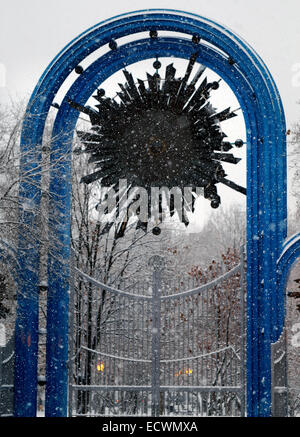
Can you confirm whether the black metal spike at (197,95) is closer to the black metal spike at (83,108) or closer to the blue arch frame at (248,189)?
the blue arch frame at (248,189)

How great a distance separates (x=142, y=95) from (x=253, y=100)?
129 centimetres

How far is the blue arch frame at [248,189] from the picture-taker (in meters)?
6.97

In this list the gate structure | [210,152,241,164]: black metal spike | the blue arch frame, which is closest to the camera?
the blue arch frame

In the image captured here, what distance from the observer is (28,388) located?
7.03 meters

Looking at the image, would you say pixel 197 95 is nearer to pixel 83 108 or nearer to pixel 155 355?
pixel 83 108

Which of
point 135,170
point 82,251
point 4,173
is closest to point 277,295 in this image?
point 135,170

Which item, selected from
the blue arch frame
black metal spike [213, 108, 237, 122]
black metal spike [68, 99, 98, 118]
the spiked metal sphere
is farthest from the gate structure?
black metal spike [68, 99, 98, 118]

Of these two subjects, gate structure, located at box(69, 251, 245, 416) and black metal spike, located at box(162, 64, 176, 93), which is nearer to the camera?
gate structure, located at box(69, 251, 245, 416)

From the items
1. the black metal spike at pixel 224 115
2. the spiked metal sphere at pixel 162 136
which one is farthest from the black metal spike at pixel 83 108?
the black metal spike at pixel 224 115

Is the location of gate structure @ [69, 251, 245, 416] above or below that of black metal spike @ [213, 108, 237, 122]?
below

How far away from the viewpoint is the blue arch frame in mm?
6973

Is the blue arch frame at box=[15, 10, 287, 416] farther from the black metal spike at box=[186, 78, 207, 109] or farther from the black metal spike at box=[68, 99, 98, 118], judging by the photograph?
the black metal spike at box=[186, 78, 207, 109]

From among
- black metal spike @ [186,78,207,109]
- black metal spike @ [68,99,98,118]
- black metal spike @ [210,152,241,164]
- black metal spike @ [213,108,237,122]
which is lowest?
black metal spike @ [210,152,241,164]

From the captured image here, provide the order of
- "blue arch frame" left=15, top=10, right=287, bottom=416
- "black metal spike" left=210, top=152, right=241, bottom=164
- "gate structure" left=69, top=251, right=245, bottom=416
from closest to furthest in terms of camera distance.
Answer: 1. "blue arch frame" left=15, top=10, right=287, bottom=416
2. "gate structure" left=69, top=251, right=245, bottom=416
3. "black metal spike" left=210, top=152, right=241, bottom=164
